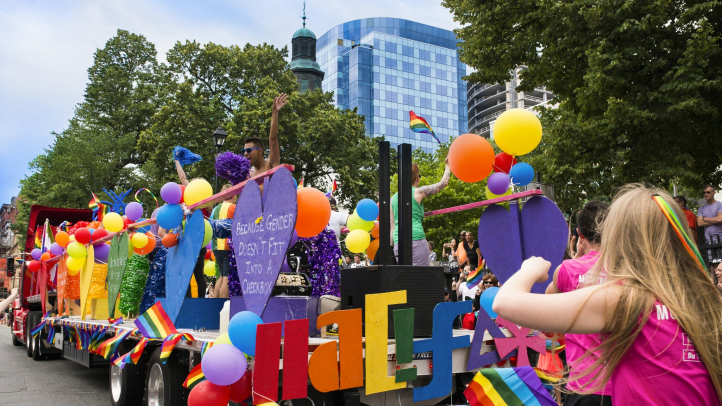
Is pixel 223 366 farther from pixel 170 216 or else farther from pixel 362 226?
pixel 362 226

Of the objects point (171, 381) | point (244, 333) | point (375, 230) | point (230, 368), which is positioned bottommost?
point (171, 381)

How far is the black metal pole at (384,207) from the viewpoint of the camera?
14.8ft

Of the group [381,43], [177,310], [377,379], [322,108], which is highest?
[381,43]

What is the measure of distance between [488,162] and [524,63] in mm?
10024

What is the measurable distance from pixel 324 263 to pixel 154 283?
2559 mm

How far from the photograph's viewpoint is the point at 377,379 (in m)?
3.84

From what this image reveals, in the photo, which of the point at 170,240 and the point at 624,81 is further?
the point at 624,81

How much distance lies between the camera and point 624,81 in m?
10.9

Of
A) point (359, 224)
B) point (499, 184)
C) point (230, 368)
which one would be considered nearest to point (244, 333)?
point (230, 368)

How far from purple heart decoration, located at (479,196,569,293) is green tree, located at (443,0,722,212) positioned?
671cm

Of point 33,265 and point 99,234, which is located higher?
point 99,234

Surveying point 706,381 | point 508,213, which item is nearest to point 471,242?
point 508,213

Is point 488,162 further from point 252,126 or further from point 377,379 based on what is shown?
point 252,126

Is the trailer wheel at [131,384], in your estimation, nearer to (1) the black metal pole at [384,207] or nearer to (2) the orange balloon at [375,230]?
(2) the orange balloon at [375,230]
